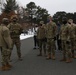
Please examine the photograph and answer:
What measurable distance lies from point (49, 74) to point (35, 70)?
105cm

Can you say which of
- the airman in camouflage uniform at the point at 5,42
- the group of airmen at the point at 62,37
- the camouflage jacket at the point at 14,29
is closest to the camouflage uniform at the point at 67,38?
the group of airmen at the point at 62,37

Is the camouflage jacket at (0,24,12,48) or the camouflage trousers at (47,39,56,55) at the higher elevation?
the camouflage jacket at (0,24,12,48)

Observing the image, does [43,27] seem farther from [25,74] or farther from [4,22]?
[25,74]

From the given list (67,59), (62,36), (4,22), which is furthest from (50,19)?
(4,22)

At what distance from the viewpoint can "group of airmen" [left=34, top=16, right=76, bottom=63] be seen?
13.2 meters

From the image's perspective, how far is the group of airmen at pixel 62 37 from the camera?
43.2 ft

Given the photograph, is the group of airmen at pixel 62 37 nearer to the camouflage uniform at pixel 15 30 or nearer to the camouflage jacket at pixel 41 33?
the camouflage jacket at pixel 41 33

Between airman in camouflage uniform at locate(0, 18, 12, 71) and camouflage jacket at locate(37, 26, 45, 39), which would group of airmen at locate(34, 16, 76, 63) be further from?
airman in camouflage uniform at locate(0, 18, 12, 71)

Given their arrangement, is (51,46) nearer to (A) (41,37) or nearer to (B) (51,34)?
(B) (51,34)

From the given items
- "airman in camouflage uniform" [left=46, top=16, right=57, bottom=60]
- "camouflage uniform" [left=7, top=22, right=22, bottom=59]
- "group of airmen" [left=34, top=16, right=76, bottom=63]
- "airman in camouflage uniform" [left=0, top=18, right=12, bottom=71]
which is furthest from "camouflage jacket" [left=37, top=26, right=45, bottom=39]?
"airman in camouflage uniform" [left=0, top=18, right=12, bottom=71]

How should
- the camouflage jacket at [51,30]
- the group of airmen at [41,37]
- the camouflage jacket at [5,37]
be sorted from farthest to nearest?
the camouflage jacket at [51,30]
the group of airmen at [41,37]
the camouflage jacket at [5,37]

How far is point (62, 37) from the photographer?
13273 millimetres

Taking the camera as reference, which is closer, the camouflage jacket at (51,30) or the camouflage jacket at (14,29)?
the camouflage jacket at (14,29)

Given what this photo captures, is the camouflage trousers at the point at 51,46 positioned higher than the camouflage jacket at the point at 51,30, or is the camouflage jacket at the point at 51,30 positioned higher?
the camouflage jacket at the point at 51,30
